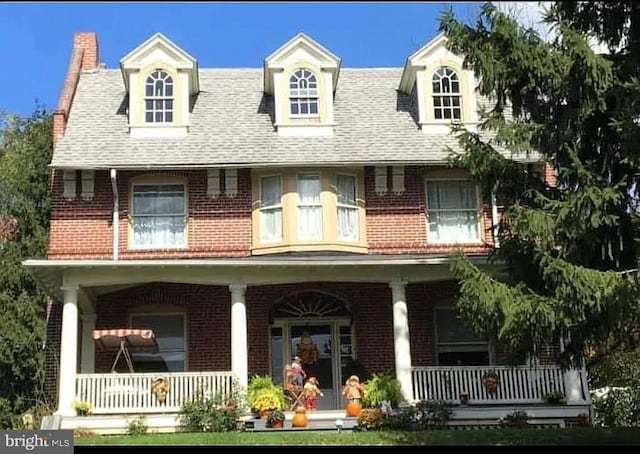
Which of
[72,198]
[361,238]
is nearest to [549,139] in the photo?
[361,238]

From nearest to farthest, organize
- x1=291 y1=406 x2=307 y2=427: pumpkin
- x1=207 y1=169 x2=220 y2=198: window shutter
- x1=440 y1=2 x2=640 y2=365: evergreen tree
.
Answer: x1=440 y1=2 x2=640 y2=365: evergreen tree, x1=291 y1=406 x2=307 y2=427: pumpkin, x1=207 y1=169 x2=220 y2=198: window shutter

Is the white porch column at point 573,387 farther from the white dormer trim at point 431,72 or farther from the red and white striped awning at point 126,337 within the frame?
the red and white striped awning at point 126,337

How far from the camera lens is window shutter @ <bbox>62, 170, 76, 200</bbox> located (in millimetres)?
19703

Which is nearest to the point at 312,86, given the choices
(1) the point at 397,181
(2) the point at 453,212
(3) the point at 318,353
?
(1) the point at 397,181

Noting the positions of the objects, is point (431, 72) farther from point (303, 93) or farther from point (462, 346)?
point (462, 346)

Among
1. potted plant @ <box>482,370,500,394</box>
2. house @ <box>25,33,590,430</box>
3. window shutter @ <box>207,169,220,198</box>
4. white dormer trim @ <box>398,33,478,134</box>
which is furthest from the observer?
white dormer trim @ <box>398,33,478,134</box>

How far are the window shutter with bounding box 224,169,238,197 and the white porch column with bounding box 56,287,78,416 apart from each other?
4021mm

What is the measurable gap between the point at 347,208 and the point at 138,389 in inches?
228

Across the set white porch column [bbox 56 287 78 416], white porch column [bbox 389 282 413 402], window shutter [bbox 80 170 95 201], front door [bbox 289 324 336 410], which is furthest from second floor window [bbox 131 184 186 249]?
white porch column [bbox 389 282 413 402]

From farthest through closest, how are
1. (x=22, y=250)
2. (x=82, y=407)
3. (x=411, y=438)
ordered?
1. (x=22, y=250)
2. (x=82, y=407)
3. (x=411, y=438)

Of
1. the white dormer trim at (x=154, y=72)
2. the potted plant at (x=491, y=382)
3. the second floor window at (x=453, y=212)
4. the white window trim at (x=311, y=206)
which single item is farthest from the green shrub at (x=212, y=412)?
the white dormer trim at (x=154, y=72)

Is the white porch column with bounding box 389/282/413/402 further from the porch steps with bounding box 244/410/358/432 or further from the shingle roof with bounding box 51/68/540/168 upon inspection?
the shingle roof with bounding box 51/68/540/168

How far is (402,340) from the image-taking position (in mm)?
17516

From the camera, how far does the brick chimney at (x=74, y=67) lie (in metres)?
20.3
